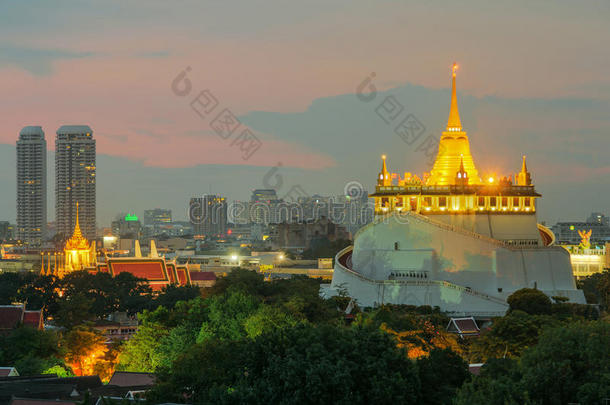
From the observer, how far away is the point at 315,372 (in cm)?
3516

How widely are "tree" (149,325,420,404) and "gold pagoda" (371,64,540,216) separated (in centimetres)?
4298

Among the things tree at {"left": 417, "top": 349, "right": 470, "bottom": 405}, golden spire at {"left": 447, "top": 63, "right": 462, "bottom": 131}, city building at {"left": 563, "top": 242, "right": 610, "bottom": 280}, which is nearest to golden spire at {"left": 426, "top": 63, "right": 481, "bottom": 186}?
golden spire at {"left": 447, "top": 63, "right": 462, "bottom": 131}

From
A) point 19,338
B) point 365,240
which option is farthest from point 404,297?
point 19,338

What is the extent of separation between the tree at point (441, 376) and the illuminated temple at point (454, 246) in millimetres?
31293

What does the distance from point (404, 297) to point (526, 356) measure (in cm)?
3775

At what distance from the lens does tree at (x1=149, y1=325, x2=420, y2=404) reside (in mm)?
35125

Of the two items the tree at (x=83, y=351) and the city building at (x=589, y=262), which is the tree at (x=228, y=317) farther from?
the city building at (x=589, y=262)

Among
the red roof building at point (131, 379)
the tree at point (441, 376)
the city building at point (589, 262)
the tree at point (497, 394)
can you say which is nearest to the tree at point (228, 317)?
the red roof building at point (131, 379)

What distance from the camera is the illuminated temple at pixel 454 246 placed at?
75.9 m

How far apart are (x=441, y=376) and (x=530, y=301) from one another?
1240 inches

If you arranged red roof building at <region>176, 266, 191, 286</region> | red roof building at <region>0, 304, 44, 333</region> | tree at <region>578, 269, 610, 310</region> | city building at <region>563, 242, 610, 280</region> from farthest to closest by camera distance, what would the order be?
city building at <region>563, 242, 610, 280</region>, red roof building at <region>176, 266, 191, 286</region>, tree at <region>578, 269, 610, 310</region>, red roof building at <region>0, 304, 44, 333</region>

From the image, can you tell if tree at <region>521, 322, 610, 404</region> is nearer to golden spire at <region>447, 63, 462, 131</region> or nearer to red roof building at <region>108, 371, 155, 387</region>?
red roof building at <region>108, 371, 155, 387</region>

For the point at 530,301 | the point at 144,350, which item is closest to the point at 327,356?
the point at 144,350

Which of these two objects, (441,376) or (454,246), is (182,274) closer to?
(454,246)
